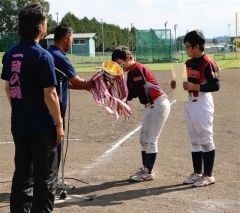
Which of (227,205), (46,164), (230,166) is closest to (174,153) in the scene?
(230,166)

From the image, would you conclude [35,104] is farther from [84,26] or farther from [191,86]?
[84,26]

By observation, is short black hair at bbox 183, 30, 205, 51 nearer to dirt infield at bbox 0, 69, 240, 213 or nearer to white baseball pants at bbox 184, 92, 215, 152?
white baseball pants at bbox 184, 92, 215, 152

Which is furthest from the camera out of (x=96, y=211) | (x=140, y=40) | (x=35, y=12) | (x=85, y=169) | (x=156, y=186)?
(x=140, y=40)

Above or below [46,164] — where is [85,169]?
below

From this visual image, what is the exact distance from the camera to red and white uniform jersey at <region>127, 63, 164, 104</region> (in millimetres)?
6770

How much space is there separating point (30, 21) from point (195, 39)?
8.55 feet

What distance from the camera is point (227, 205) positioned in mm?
5707

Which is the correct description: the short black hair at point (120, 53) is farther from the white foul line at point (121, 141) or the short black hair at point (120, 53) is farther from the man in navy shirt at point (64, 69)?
the white foul line at point (121, 141)

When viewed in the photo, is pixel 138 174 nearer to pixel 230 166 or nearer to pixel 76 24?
pixel 230 166

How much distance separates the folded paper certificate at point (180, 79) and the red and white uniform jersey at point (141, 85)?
0.37m

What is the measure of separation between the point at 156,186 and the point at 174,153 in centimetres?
199

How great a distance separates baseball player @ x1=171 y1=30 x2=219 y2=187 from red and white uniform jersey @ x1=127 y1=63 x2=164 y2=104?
50 cm

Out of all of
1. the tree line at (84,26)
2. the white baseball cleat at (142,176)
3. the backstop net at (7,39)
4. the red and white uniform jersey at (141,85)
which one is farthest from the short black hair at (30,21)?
the tree line at (84,26)

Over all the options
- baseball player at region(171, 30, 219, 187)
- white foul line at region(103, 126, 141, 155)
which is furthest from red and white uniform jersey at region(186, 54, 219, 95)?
white foul line at region(103, 126, 141, 155)
